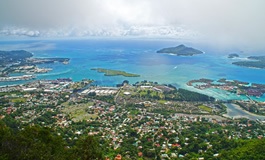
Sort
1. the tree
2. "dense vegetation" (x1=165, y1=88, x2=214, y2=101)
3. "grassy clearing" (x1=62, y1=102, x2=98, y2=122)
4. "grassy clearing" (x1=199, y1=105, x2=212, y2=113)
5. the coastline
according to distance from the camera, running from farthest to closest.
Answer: "dense vegetation" (x1=165, y1=88, x2=214, y2=101) → "grassy clearing" (x1=199, y1=105, x2=212, y2=113) → the coastline → "grassy clearing" (x1=62, y1=102, x2=98, y2=122) → the tree

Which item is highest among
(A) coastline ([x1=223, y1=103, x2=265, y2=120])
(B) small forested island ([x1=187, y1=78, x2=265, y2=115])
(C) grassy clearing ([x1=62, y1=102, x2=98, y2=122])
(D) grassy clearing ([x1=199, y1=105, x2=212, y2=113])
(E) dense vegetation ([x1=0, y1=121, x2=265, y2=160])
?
(E) dense vegetation ([x1=0, y1=121, x2=265, y2=160])

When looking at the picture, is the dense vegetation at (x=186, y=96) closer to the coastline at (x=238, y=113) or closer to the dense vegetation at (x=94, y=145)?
the coastline at (x=238, y=113)

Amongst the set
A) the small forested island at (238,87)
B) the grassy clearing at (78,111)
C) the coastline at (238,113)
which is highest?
the small forested island at (238,87)

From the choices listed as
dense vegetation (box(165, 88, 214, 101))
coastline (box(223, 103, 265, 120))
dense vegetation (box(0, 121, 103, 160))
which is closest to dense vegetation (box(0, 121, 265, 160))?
dense vegetation (box(0, 121, 103, 160))

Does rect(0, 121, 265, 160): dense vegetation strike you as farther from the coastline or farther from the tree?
the coastline

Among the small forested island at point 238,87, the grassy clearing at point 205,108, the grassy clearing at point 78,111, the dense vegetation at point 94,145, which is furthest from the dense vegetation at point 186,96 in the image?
the grassy clearing at point 78,111

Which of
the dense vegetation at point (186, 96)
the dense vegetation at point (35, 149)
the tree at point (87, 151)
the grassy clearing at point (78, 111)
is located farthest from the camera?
the dense vegetation at point (186, 96)

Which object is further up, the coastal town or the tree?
the tree

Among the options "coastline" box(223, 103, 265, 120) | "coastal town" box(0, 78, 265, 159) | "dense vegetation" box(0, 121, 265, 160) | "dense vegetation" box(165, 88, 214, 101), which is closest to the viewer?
"dense vegetation" box(0, 121, 265, 160)
